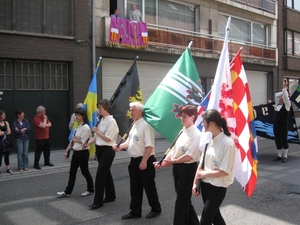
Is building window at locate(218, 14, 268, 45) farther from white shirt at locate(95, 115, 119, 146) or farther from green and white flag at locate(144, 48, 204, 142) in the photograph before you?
green and white flag at locate(144, 48, 204, 142)

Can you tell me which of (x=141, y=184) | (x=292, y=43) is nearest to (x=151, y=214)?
(x=141, y=184)

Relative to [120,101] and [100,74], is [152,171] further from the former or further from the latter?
[100,74]

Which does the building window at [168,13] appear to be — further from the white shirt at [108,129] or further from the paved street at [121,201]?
the white shirt at [108,129]

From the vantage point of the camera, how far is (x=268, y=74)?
78.1 ft

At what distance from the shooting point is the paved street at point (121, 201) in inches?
209

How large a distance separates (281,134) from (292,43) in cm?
1764

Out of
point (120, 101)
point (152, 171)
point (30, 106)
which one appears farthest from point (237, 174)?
point (30, 106)

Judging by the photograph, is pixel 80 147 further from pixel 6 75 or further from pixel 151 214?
pixel 6 75

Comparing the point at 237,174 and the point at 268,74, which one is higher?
the point at 268,74

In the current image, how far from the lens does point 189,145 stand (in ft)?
14.1

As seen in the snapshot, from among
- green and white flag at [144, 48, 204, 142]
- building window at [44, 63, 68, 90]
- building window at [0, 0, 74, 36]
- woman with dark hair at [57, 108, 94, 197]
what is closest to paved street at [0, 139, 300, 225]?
woman with dark hair at [57, 108, 94, 197]

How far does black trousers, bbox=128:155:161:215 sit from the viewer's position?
5.20 meters

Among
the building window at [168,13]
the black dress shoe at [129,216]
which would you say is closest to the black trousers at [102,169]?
the black dress shoe at [129,216]

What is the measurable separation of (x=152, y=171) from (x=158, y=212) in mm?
690
